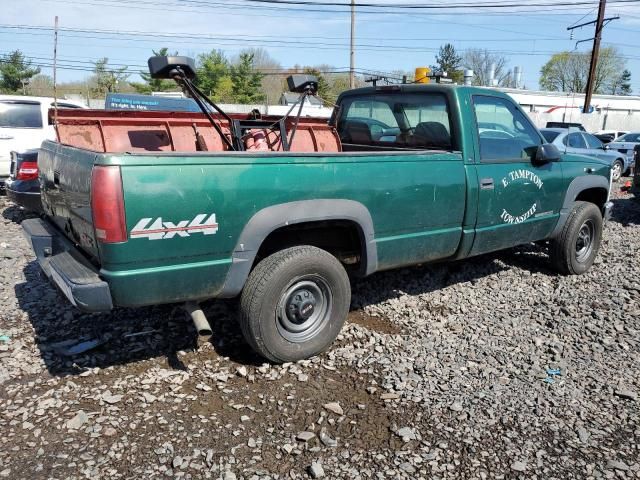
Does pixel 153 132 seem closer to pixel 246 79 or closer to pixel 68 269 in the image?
pixel 68 269

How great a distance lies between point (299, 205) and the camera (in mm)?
3383

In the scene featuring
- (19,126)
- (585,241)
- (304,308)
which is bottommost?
(304,308)

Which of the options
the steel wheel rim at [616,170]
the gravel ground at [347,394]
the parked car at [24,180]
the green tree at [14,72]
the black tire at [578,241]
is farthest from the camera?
the green tree at [14,72]

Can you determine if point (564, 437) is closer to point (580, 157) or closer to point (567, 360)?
point (567, 360)

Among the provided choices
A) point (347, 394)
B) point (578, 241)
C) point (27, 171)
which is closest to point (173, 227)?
point (347, 394)

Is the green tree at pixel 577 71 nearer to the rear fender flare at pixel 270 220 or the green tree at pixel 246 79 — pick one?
the green tree at pixel 246 79

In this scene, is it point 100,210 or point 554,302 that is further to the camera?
point 554,302

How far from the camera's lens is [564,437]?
299 cm

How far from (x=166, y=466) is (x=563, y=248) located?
4.49 meters

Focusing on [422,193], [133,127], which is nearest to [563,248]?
[422,193]

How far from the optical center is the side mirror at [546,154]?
190 inches

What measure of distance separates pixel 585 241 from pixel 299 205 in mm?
3985

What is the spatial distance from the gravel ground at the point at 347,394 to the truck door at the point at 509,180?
2.26 ft

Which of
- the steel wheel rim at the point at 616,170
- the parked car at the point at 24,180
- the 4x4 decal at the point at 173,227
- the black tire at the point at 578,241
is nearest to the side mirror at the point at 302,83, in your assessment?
the 4x4 decal at the point at 173,227
